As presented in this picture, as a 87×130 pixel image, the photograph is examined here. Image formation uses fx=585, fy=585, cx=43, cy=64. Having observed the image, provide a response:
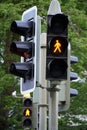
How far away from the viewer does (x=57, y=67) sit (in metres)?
7.14

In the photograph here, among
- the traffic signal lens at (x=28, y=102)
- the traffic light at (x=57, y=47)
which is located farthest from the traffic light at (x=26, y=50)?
the traffic signal lens at (x=28, y=102)

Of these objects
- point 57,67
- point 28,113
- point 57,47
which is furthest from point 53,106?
point 28,113

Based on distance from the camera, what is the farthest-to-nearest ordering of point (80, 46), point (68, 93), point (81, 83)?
point (81, 83) → point (80, 46) → point (68, 93)

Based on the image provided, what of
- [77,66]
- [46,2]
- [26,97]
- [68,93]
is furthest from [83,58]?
[68,93]

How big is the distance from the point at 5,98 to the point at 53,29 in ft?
48.1

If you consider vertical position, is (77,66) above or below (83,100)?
above

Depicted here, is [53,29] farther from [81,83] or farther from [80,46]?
[81,83]

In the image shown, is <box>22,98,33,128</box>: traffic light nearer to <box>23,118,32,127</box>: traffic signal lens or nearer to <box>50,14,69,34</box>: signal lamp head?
<box>23,118,32,127</box>: traffic signal lens

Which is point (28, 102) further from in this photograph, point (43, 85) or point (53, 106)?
point (53, 106)

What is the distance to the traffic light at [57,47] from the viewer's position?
713 cm

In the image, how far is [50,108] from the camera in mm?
7773

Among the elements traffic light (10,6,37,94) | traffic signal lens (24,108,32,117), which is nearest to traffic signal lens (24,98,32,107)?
traffic signal lens (24,108,32,117)

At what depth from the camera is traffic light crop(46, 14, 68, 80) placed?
7.13 m

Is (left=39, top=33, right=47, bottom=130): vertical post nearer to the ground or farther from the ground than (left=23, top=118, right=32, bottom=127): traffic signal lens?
farther from the ground
